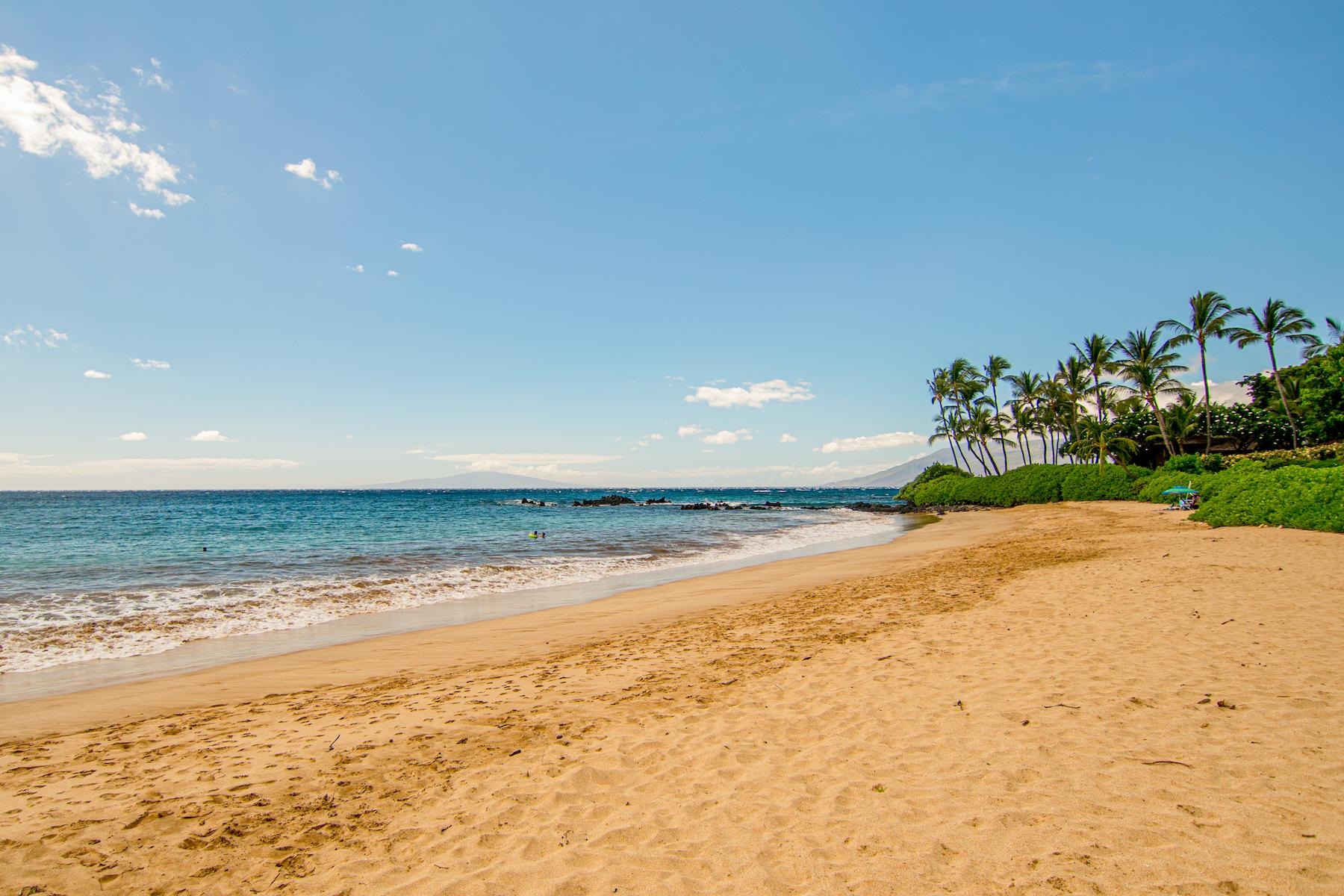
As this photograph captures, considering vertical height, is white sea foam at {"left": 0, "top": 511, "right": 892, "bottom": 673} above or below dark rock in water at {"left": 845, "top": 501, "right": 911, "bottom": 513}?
below

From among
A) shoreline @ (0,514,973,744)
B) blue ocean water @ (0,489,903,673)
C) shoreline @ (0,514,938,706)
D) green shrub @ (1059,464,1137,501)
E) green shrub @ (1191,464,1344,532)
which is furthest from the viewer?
green shrub @ (1059,464,1137,501)

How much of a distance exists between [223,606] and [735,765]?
1512cm

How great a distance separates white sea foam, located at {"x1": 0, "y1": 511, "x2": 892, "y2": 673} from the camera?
1136 cm

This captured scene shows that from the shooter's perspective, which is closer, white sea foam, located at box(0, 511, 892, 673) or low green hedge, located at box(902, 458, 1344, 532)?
white sea foam, located at box(0, 511, 892, 673)

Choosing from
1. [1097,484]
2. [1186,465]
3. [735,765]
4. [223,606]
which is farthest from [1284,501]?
[1097,484]

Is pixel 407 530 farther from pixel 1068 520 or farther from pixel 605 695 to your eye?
pixel 1068 520

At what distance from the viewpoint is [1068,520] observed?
34625mm

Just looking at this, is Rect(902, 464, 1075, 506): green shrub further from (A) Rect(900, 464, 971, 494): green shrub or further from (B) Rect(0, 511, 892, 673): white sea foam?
(B) Rect(0, 511, 892, 673): white sea foam

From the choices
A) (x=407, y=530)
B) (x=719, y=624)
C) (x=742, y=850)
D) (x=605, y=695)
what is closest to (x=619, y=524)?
(x=407, y=530)

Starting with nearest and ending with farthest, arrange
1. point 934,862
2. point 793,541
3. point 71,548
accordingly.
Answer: point 934,862
point 71,548
point 793,541

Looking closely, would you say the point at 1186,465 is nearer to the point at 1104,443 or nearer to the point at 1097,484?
the point at 1097,484

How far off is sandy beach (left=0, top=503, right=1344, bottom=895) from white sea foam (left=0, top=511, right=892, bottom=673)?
11.7 ft

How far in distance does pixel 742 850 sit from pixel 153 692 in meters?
8.87

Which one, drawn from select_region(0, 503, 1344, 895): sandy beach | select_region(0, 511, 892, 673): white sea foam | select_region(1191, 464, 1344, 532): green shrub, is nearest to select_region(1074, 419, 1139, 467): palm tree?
select_region(1191, 464, 1344, 532): green shrub
